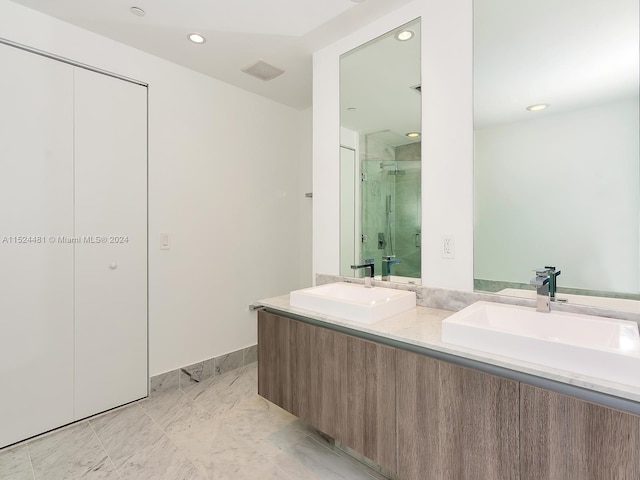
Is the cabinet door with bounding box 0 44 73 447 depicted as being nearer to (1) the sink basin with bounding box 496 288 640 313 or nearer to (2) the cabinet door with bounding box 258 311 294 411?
(2) the cabinet door with bounding box 258 311 294 411

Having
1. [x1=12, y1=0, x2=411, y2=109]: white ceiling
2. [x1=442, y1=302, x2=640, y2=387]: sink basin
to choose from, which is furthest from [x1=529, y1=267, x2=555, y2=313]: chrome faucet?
[x1=12, y1=0, x2=411, y2=109]: white ceiling

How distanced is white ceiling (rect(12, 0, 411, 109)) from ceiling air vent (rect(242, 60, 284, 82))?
2.0 inches

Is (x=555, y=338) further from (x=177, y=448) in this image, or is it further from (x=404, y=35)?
(x=177, y=448)

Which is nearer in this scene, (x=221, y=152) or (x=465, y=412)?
(x=465, y=412)

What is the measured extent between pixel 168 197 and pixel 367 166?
149 cm

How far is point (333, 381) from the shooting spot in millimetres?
1529

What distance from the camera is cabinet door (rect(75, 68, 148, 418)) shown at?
2023 millimetres

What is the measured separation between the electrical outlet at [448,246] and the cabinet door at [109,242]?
1997 millimetres

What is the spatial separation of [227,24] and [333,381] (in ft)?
6.94

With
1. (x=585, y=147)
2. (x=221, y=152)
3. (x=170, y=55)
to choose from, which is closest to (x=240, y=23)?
(x=170, y=55)

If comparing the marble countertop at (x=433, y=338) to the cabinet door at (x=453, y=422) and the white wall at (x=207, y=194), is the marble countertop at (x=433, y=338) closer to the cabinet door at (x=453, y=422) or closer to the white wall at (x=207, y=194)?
the cabinet door at (x=453, y=422)

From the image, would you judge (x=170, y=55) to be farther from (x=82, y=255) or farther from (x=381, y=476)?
Result: (x=381, y=476)

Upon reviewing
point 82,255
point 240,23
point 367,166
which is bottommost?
point 82,255

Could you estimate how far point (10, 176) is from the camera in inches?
69.9
